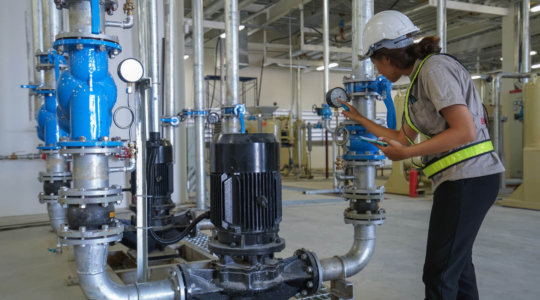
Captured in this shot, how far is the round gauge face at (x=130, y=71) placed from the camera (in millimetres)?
1755

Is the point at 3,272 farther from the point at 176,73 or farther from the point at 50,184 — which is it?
the point at 176,73

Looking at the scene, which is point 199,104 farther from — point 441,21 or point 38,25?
point 441,21

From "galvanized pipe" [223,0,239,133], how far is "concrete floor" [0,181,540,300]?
1.23 m

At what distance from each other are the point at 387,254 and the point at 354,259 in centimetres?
124

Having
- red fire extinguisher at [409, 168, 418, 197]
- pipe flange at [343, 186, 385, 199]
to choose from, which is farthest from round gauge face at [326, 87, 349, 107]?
red fire extinguisher at [409, 168, 418, 197]

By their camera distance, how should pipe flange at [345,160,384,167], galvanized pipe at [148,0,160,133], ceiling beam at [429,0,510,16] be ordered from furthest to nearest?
ceiling beam at [429,0,510,16] < galvanized pipe at [148,0,160,133] < pipe flange at [345,160,384,167]

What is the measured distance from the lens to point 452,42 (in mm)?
12734

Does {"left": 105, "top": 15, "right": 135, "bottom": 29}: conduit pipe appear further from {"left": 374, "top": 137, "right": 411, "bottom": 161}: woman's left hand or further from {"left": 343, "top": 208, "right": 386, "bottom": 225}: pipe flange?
{"left": 343, "top": 208, "right": 386, "bottom": 225}: pipe flange

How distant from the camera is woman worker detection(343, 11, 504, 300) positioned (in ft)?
4.53

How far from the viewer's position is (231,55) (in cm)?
397

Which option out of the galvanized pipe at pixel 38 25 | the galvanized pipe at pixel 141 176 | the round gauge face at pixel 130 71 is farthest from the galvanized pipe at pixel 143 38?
the galvanized pipe at pixel 38 25

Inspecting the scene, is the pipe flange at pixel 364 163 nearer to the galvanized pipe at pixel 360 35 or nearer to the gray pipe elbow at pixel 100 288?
the galvanized pipe at pixel 360 35

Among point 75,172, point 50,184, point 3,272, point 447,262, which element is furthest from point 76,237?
point 50,184

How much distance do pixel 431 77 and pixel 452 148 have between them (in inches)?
9.6
